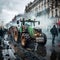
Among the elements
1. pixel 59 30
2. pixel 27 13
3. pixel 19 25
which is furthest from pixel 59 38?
pixel 19 25

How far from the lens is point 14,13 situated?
16.0 m

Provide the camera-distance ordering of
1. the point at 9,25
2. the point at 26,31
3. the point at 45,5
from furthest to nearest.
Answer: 1. the point at 45,5
2. the point at 9,25
3. the point at 26,31

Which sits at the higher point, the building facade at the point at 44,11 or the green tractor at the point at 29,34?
the building facade at the point at 44,11

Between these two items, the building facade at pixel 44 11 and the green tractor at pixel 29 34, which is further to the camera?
the building facade at pixel 44 11

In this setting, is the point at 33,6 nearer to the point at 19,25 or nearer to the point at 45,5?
the point at 45,5

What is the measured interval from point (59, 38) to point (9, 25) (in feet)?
22.6

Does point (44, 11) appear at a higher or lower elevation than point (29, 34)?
higher

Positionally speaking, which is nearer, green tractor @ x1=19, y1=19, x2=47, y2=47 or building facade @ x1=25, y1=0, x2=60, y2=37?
green tractor @ x1=19, y1=19, x2=47, y2=47

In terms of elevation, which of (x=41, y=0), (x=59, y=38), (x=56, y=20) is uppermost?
(x=41, y=0)

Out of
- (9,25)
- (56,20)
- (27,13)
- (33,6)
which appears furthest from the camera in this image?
(56,20)

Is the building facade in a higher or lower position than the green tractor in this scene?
higher

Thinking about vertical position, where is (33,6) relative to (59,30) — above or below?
above

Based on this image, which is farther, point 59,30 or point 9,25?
point 59,30

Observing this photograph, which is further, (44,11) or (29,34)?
(44,11)
